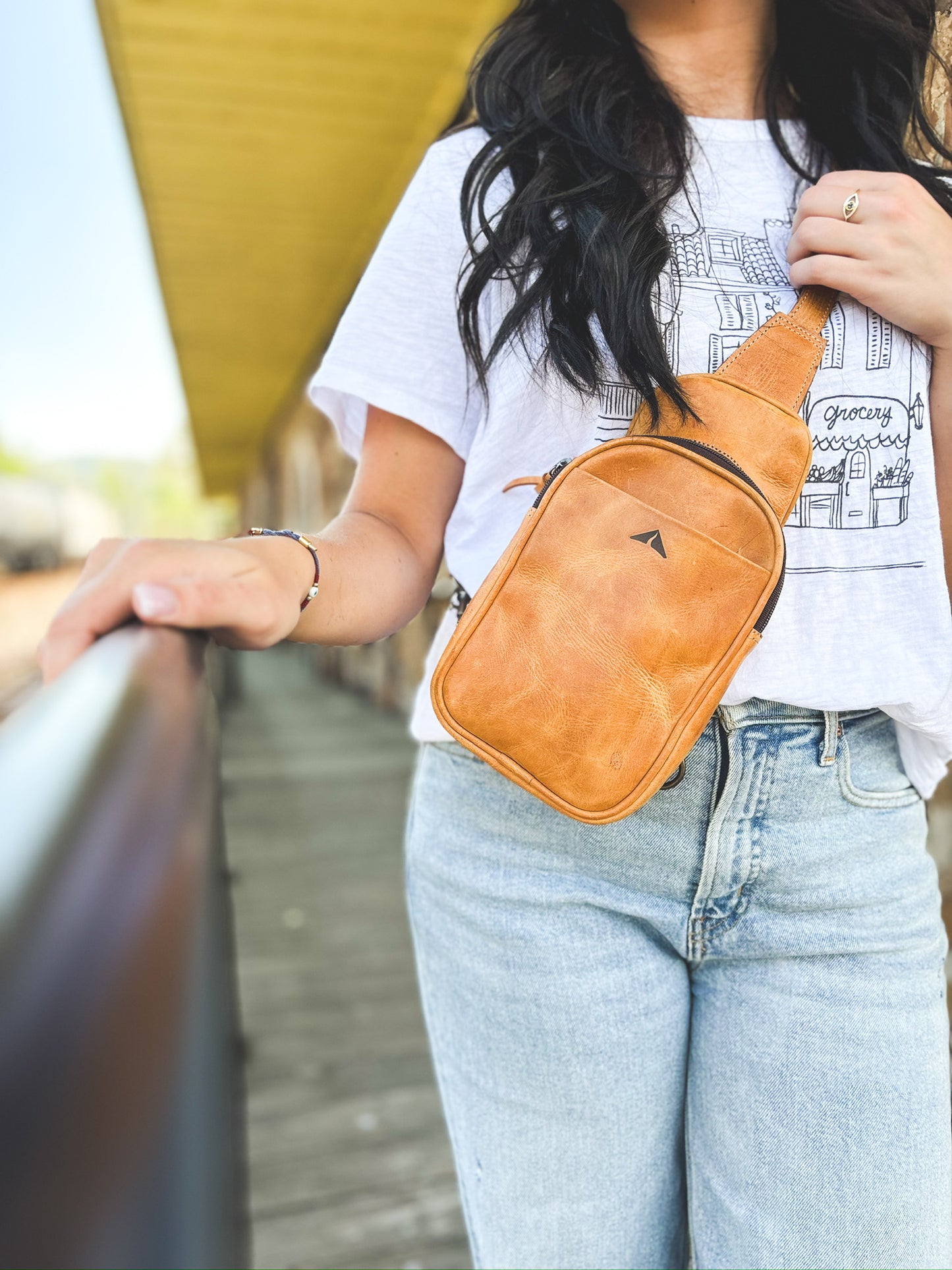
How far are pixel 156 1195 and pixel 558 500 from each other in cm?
65

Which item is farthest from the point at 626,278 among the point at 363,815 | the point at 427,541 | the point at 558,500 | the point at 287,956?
the point at 363,815

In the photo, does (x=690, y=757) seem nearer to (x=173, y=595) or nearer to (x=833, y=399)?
(x=833, y=399)

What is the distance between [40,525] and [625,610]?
23073 mm

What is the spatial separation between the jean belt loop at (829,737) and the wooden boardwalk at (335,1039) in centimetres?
200

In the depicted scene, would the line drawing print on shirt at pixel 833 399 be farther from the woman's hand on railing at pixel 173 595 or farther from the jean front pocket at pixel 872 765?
the woman's hand on railing at pixel 173 595

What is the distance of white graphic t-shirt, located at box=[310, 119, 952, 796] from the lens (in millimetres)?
859

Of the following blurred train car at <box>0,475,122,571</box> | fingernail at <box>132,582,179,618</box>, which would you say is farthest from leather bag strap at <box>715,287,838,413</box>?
blurred train car at <box>0,475,122,571</box>

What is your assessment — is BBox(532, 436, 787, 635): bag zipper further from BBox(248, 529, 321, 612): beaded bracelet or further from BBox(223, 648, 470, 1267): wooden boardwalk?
BBox(223, 648, 470, 1267): wooden boardwalk

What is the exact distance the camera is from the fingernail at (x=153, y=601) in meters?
0.54

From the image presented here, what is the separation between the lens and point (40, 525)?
21328 millimetres

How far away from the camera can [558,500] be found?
2.64ft

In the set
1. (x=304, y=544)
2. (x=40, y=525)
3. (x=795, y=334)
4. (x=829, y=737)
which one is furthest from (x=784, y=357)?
(x=40, y=525)

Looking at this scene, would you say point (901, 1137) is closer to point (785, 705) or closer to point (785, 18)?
point (785, 705)

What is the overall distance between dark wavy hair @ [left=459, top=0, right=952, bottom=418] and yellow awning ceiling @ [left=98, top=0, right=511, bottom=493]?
3541 millimetres
